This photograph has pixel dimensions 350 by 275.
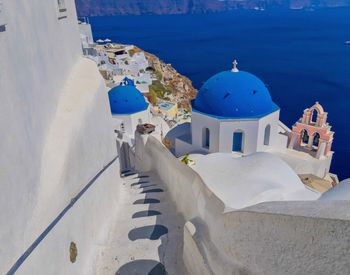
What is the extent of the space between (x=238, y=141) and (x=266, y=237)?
11.4 m

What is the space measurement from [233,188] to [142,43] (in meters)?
109

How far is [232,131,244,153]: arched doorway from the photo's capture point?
1475 cm

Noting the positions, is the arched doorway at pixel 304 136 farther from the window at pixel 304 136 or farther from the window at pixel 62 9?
the window at pixel 62 9

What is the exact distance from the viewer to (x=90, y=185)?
7133 mm

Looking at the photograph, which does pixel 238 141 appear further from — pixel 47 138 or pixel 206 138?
pixel 47 138

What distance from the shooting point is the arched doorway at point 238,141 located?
14.8 m

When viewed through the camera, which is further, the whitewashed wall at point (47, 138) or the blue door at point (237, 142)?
the blue door at point (237, 142)

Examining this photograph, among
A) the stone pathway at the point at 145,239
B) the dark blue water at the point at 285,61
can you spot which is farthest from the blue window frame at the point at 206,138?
the dark blue water at the point at 285,61

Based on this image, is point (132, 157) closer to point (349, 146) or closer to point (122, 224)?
point (122, 224)

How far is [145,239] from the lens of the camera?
7.30 meters

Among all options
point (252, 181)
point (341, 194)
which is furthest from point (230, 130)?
point (341, 194)

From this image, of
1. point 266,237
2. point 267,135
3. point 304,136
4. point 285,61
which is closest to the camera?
point 266,237

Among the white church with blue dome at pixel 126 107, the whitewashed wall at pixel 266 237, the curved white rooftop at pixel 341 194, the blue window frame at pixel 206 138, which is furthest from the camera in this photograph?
the white church with blue dome at pixel 126 107

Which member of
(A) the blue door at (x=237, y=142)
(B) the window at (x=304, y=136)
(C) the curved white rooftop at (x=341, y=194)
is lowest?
(B) the window at (x=304, y=136)
